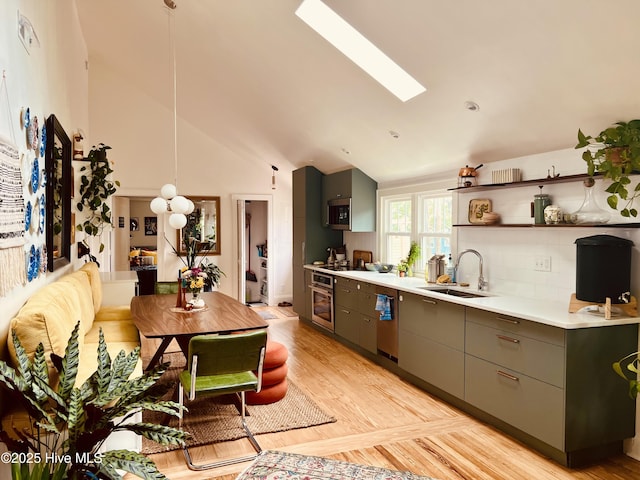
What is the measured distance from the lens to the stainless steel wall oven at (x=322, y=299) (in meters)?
6.07

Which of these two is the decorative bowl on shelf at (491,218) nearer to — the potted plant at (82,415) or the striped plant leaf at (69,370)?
the potted plant at (82,415)

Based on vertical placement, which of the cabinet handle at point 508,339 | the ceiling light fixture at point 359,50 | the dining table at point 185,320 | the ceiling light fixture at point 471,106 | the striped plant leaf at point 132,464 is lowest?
the cabinet handle at point 508,339

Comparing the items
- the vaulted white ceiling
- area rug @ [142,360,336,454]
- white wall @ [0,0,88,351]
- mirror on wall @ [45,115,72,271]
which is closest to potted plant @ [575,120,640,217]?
the vaulted white ceiling

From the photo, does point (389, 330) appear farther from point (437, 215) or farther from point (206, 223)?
point (206, 223)

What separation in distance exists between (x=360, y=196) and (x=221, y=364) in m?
3.64

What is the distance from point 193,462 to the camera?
2955 mm

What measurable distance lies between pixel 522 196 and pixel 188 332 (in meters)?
2.82

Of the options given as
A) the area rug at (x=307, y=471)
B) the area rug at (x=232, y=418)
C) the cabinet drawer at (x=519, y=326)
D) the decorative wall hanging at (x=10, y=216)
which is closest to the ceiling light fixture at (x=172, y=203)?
the area rug at (x=232, y=418)

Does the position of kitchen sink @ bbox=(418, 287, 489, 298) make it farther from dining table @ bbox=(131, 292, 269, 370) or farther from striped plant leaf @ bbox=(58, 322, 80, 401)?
striped plant leaf @ bbox=(58, 322, 80, 401)

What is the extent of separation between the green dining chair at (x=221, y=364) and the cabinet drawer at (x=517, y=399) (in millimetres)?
1611

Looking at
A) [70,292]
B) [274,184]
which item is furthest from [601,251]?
[274,184]

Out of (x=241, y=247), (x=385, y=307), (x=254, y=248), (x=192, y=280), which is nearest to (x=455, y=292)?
(x=385, y=307)

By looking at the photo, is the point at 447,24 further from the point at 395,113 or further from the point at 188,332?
the point at 188,332

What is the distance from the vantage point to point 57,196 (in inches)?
144
